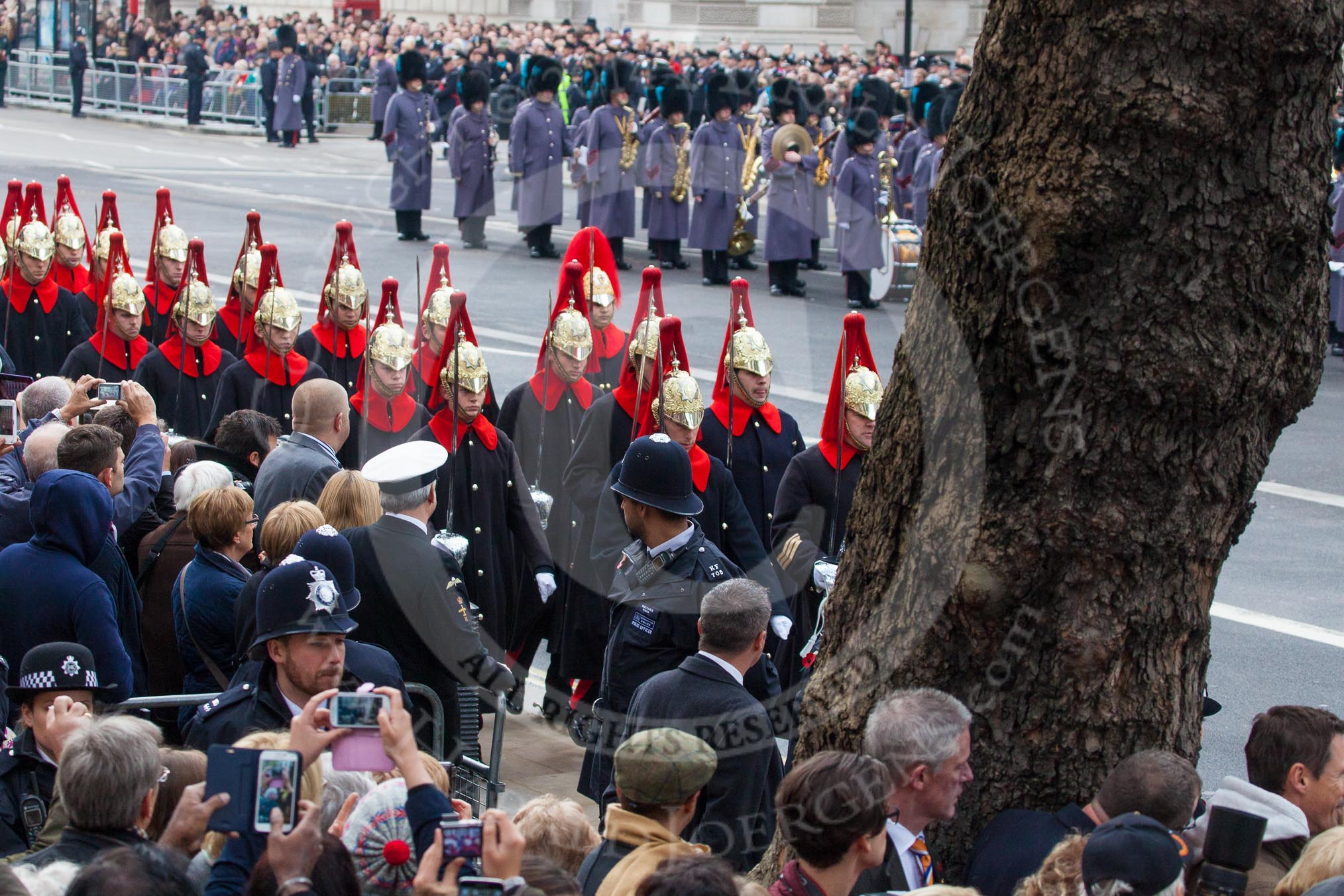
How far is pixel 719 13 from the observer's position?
39406 mm

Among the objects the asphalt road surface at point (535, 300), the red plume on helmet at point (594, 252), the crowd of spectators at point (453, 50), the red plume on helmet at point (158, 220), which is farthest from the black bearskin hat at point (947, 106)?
the red plume on helmet at point (158, 220)

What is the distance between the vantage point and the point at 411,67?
22.6 meters

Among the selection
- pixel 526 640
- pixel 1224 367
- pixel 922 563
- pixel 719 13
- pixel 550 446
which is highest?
pixel 719 13

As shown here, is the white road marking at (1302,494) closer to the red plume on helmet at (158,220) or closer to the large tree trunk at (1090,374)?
the red plume on helmet at (158,220)

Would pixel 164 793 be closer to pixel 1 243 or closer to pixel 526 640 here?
pixel 526 640

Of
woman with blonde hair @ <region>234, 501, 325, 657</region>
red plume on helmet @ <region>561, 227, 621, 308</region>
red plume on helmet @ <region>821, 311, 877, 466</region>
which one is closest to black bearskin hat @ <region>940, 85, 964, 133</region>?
red plume on helmet @ <region>561, 227, 621, 308</region>

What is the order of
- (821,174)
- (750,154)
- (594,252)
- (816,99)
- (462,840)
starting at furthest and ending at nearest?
(816,99) → (750,154) → (821,174) → (594,252) → (462,840)

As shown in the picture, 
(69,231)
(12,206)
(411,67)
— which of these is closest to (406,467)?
(69,231)

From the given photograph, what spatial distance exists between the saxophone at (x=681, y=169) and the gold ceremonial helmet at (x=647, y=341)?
11.7 metres

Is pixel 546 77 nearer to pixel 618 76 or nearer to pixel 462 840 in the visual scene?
pixel 618 76

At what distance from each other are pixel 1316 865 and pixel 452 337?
16.4 ft

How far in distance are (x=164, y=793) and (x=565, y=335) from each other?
4771mm

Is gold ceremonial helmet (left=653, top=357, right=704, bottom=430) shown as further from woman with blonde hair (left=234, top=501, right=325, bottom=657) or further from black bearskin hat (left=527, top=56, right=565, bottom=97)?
black bearskin hat (left=527, top=56, right=565, bottom=97)

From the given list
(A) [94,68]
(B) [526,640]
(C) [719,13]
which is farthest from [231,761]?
(C) [719,13]
